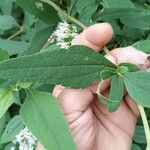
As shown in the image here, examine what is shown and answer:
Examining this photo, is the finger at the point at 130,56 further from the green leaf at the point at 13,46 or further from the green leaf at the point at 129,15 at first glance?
the green leaf at the point at 13,46

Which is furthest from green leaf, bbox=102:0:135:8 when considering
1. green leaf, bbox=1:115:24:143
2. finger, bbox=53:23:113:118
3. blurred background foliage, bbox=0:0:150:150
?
green leaf, bbox=1:115:24:143

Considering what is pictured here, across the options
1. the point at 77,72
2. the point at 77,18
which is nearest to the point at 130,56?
the point at 77,72

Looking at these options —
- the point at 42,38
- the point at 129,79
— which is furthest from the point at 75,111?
the point at 42,38

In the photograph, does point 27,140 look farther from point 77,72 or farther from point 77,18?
point 77,18

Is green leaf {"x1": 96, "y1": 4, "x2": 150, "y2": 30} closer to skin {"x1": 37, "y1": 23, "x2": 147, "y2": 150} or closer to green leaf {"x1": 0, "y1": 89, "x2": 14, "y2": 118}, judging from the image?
skin {"x1": 37, "y1": 23, "x2": 147, "y2": 150}

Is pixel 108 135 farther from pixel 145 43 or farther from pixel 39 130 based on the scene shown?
pixel 39 130

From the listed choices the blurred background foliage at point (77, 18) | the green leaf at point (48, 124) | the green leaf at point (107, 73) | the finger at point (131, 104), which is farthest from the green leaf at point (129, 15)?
the green leaf at point (48, 124)
